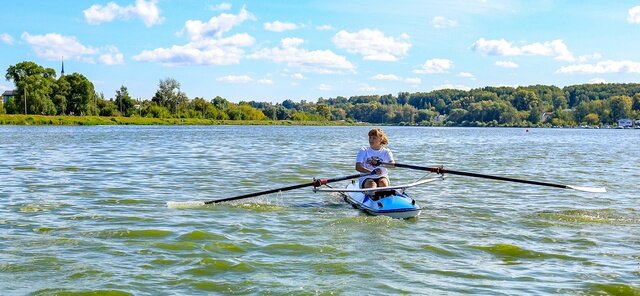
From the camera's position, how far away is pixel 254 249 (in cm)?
998

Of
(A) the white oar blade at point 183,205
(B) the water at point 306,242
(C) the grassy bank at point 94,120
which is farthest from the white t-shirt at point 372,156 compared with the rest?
(C) the grassy bank at point 94,120

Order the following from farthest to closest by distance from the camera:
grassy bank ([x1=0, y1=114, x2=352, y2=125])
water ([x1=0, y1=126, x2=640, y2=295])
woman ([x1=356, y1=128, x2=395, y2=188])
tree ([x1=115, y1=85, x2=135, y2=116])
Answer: tree ([x1=115, y1=85, x2=135, y2=116]), grassy bank ([x1=0, y1=114, x2=352, y2=125]), woman ([x1=356, y1=128, x2=395, y2=188]), water ([x1=0, y1=126, x2=640, y2=295])

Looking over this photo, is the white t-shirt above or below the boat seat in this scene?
above

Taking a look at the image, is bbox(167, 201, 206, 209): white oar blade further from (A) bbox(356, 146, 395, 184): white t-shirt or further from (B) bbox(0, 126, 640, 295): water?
(A) bbox(356, 146, 395, 184): white t-shirt

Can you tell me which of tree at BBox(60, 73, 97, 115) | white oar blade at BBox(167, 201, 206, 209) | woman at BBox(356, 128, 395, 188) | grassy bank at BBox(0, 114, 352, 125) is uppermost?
tree at BBox(60, 73, 97, 115)

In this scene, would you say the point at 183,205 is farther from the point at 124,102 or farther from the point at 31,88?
the point at 124,102

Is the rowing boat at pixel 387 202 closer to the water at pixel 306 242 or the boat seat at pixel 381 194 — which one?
the boat seat at pixel 381 194

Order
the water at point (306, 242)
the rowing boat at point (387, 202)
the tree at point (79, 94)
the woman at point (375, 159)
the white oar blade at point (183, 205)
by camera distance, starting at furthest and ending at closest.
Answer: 1. the tree at point (79, 94)
2. the white oar blade at point (183, 205)
3. the woman at point (375, 159)
4. the rowing boat at point (387, 202)
5. the water at point (306, 242)

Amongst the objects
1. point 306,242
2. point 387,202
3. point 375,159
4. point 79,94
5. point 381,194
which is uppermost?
point 79,94

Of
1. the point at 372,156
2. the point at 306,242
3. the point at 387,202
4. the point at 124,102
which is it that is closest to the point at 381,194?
the point at 387,202

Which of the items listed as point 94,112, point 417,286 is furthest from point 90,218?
point 94,112

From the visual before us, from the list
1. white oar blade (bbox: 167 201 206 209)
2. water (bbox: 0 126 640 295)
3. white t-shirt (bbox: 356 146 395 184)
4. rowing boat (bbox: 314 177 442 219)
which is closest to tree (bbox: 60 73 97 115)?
water (bbox: 0 126 640 295)

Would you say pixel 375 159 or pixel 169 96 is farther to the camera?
pixel 169 96

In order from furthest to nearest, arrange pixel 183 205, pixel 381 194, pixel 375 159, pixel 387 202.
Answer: pixel 183 205 < pixel 375 159 < pixel 381 194 < pixel 387 202
